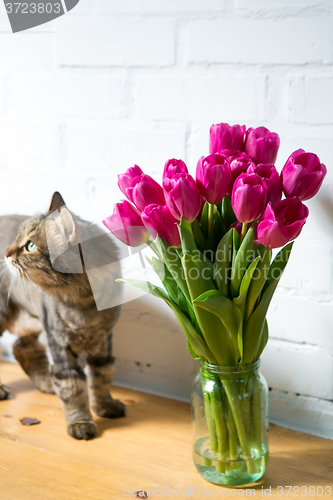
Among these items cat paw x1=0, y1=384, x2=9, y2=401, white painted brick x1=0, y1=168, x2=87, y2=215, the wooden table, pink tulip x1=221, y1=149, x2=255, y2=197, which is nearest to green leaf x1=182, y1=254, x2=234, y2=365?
pink tulip x1=221, y1=149, x2=255, y2=197

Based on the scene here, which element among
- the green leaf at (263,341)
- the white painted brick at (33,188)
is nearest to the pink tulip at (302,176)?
the green leaf at (263,341)

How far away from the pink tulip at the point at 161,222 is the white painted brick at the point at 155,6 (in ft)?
1.34

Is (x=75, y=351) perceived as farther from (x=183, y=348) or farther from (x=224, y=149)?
(x=224, y=149)

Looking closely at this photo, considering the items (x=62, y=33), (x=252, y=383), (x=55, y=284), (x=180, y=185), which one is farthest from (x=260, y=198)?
(x=62, y=33)

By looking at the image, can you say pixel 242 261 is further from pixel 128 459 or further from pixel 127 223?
pixel 128 459

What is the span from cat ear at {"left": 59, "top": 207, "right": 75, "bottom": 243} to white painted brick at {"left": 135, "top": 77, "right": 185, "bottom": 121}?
0.81ft

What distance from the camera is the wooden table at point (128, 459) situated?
686 mm

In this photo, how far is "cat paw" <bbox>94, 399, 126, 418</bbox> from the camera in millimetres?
890

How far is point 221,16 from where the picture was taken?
30.6 inches

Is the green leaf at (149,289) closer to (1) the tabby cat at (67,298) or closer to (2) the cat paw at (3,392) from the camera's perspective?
(1) the tabby cat at (67,298)

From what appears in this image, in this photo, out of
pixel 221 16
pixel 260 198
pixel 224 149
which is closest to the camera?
pixel 260 198

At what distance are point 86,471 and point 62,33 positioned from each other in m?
0.80

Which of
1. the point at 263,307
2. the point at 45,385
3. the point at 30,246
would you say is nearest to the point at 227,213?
the point at 263,307

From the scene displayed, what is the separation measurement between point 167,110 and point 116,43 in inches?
6.4
